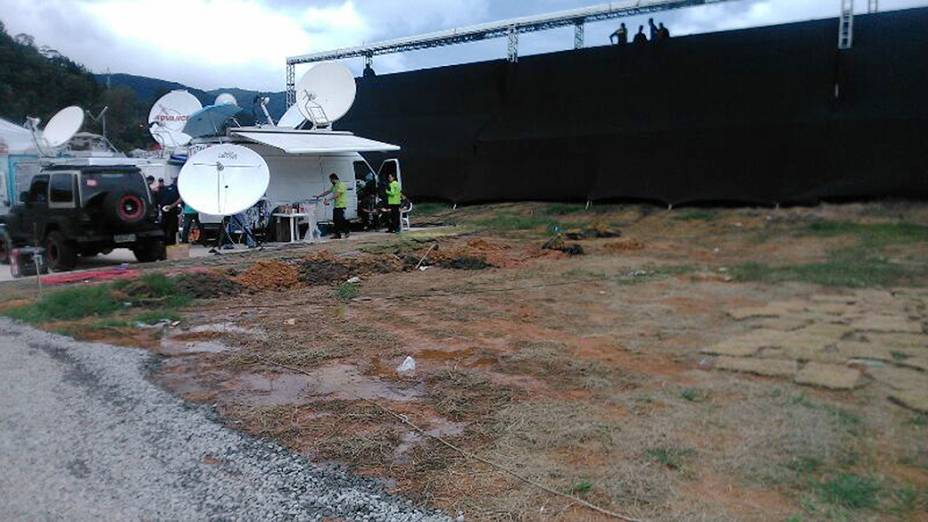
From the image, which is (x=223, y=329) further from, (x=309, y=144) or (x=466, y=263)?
(x=309, y=144)

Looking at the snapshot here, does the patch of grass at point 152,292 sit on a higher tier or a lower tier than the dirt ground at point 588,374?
higher

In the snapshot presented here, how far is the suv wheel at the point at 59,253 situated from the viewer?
13430 millimetres

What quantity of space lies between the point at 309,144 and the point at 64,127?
26.4ft

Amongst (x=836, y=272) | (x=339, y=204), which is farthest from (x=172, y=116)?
(x=836, y=272)

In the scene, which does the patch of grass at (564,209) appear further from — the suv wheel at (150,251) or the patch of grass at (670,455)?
the patch of grass at (670,455)

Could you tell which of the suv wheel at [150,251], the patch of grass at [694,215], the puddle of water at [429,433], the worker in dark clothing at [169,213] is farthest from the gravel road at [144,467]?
the patch of grass at [694,215]

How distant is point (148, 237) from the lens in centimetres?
1402

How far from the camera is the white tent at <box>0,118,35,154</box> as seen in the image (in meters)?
22.6

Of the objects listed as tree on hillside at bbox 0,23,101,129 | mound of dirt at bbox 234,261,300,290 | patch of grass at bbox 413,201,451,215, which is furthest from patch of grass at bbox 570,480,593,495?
tree on hillside at bbox 0,23,101,129

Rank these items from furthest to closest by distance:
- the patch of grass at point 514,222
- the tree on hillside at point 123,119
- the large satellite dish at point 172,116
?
the tree on hillside at point 123,119
the large satellite dish at point 172,116
the patch of grass at point 514,222

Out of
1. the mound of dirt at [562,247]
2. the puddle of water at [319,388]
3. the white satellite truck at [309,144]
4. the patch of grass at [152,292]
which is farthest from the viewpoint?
the white satellite truck at [309,144]

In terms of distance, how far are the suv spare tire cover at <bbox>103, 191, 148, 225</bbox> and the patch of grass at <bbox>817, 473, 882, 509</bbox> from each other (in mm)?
12591

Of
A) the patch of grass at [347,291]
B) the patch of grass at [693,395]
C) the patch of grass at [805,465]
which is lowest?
the patch of grass at [805,465]

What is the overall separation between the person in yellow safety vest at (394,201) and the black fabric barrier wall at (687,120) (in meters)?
5.26
